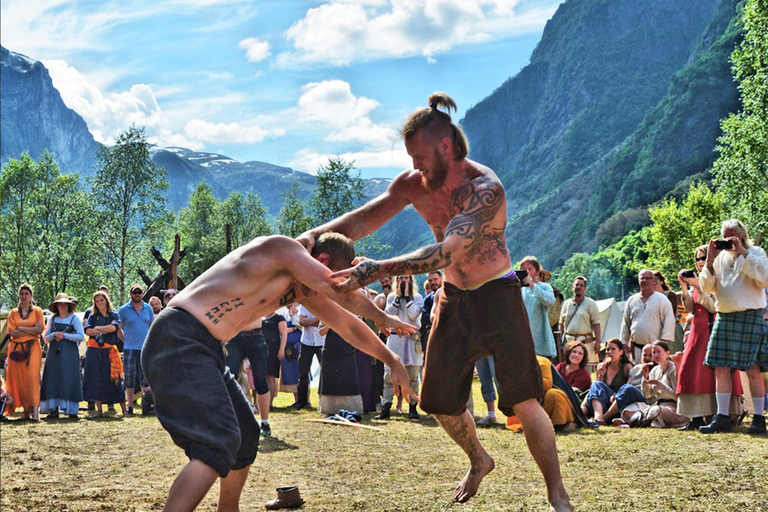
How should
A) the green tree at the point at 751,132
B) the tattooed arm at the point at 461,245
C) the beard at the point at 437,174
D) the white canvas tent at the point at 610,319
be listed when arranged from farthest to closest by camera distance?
1. the green tree at the point at 751,132
2. the white canvas tent at the point at 610,319
3. the beard at the point at 437,174
4. the tattooed arm at the point at 461,245

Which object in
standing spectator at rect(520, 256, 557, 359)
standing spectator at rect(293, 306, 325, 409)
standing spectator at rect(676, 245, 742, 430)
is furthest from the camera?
standing spectator at rect(293, 306, 325, 409)

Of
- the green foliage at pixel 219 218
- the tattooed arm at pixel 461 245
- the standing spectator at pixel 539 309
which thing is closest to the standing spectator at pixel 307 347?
the standing spectator at pixel 539 309

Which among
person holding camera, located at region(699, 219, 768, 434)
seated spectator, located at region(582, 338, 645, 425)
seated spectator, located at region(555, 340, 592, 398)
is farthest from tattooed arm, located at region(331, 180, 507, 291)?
seated spectator, located at region(555, 340, 592, 398)

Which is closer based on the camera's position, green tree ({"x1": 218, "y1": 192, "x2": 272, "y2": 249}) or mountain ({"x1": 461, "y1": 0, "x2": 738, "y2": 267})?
green tree ({"x1": 218, "y1": 192, "x2": 272, "y2": 249})

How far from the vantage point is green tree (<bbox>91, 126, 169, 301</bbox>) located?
46.2m

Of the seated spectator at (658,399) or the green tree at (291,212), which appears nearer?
the seated spectator at (658,399)

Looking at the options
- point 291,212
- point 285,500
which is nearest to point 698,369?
point 285,500

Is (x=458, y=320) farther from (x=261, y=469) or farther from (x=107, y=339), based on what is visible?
(x=107, y=339)

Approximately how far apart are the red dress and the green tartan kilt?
530 mm

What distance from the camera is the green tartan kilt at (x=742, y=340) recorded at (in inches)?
323

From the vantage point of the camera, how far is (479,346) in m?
4.55

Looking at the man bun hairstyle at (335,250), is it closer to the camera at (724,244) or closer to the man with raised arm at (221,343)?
the man with raised arm at (221,343)

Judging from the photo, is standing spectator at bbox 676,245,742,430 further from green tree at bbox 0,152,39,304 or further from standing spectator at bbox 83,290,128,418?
green tree at bbox 0,152,39,304

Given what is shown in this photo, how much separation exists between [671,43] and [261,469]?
212873 mm
